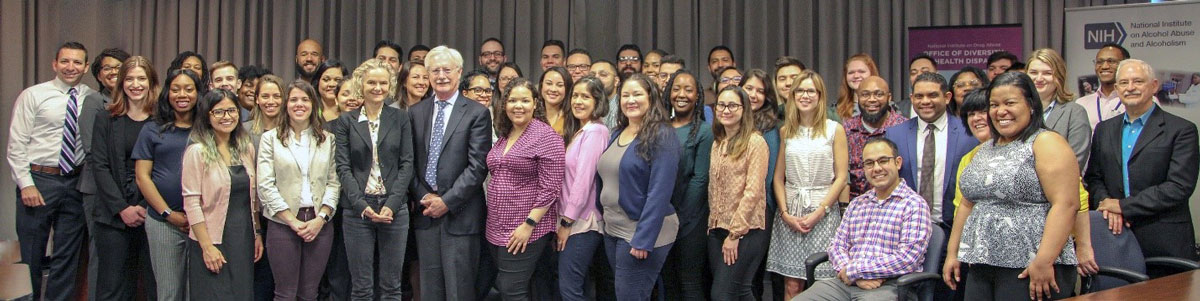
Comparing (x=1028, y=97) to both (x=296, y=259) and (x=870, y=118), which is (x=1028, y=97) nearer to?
(x=870, y=118)

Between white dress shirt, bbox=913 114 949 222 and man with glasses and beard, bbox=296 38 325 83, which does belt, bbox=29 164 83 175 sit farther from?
white dress shirt, bbox=913 114 949 222

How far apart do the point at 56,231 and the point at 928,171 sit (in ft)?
14.5

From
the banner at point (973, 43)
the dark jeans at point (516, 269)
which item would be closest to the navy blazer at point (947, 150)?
the dark jeans at point (516, 269)

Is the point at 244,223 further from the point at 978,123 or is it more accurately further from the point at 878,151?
the point at 978,123

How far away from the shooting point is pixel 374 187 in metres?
4.46

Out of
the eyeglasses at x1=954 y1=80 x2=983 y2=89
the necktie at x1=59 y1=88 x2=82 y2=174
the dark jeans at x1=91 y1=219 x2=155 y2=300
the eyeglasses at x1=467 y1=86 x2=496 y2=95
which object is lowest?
the dark jeans at x1=91 y1=219 x2=155 y2=300

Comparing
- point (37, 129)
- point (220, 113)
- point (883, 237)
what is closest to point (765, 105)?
point (883, 237)

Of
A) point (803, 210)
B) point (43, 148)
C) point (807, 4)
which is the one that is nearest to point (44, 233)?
point (43, 148)

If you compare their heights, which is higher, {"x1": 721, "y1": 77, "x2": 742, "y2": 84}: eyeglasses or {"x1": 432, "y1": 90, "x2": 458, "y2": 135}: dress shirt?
{"x1": 721, "y1": 77, "x2": 742, "y2": 84}: eyeglasses

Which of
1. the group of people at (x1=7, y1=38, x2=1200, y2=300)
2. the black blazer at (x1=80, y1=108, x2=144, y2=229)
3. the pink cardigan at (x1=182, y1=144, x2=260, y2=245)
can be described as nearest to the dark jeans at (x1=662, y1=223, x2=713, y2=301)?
the group of people at (x1=7, y1=38, x2=1200, y2=300)

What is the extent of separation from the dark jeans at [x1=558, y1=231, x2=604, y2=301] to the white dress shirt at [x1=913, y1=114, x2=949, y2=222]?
155 cm

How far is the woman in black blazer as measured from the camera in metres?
4.43

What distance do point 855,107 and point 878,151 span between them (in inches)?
54.2

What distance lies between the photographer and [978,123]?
4.03 metres
